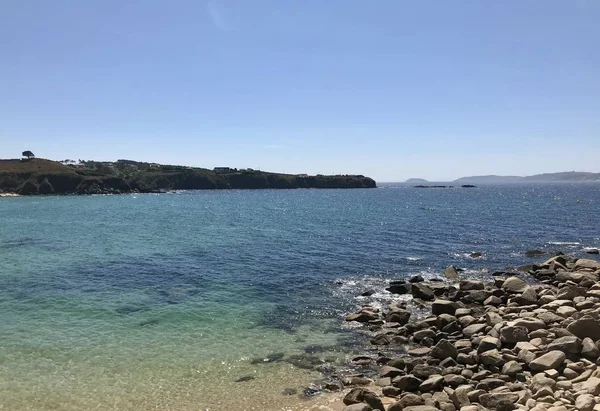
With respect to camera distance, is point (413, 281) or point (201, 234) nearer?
point (413, 281)

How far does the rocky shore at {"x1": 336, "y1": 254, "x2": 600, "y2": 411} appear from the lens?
1541 cm

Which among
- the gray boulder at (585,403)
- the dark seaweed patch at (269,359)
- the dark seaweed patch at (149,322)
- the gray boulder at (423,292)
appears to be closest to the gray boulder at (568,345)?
the gray boulder at (585,403)

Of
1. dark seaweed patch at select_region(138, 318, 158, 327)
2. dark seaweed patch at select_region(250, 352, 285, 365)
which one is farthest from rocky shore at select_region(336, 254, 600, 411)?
dark seaweed patch at select_region(138, 318, 158, 327)

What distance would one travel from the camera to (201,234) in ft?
225

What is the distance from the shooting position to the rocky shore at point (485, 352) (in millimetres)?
15414

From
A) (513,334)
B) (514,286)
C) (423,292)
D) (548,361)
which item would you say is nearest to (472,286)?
(514,286)

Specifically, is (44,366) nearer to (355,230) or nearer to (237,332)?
(237,332)

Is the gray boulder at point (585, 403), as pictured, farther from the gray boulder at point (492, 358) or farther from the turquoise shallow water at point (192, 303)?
the turquoise shallow water at point (192, 303)

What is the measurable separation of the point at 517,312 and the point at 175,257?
34.9m

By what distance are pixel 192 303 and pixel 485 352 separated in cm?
1911

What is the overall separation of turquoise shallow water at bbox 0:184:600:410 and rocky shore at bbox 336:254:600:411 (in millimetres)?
2517

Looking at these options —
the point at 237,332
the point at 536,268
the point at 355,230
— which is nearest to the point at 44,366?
the point at 237,332

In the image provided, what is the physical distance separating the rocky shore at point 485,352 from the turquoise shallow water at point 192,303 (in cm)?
252

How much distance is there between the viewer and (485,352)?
19484 millimetres
